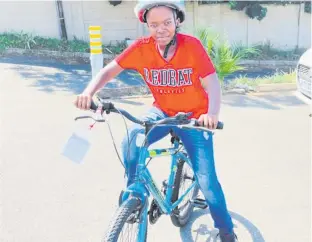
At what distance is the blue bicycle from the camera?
1.97 meters

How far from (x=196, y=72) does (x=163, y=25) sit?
367 mm

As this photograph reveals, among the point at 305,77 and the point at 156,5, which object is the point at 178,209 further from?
the point at 305,77

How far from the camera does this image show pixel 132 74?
9312 mm

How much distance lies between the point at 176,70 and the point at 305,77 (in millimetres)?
3088

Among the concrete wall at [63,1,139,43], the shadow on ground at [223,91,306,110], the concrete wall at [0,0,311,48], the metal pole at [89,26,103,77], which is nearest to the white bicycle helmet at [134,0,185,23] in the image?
the shadow on ground at [223,91,306,110]

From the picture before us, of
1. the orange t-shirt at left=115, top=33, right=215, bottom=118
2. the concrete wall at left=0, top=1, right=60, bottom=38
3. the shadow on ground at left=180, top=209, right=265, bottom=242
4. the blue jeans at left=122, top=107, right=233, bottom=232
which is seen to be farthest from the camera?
the concrete wall at left=0, top=1, right=60, bottom=38

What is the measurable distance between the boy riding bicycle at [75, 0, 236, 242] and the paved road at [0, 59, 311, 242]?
0.39 m

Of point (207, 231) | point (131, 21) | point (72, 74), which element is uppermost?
point (131, 21)

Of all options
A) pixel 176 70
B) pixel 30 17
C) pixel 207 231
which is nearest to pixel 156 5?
pixel 176 70

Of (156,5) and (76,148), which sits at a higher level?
(156,5)

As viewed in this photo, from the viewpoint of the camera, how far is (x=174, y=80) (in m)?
2.41

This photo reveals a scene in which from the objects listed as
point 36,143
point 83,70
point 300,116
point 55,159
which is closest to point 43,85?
point 83,70

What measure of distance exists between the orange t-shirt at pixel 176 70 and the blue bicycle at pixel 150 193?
26cm

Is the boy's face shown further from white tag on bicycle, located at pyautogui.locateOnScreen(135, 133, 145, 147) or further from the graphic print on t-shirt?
white tag on bicycle, located at pyautogui.locateOnScreen(135, 133, 145, 147)
